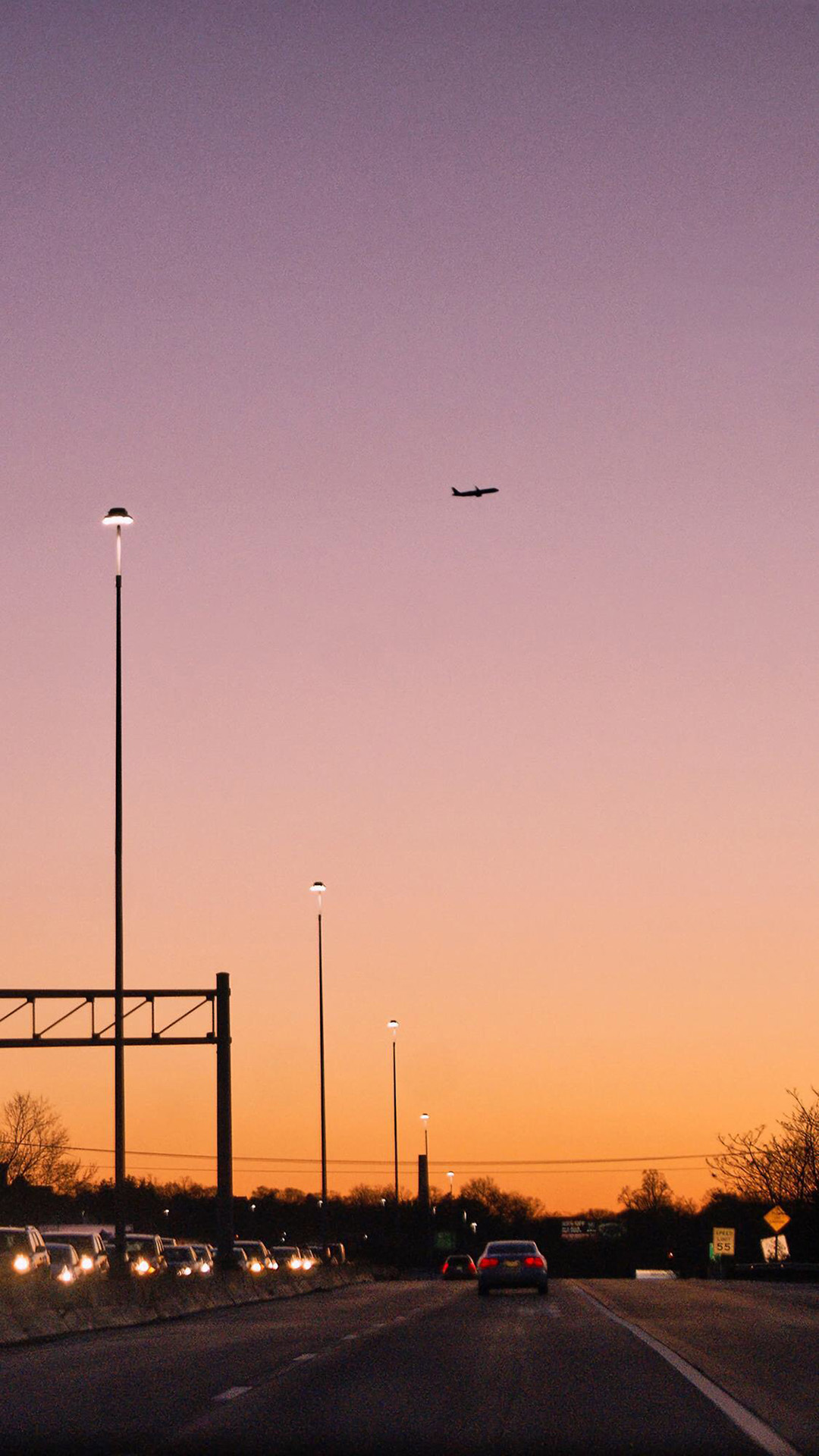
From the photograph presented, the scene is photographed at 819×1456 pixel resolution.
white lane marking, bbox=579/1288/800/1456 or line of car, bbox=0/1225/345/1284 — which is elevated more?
white lane marking, bbox=579/1288/800/1456

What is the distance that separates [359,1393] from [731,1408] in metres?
3.16

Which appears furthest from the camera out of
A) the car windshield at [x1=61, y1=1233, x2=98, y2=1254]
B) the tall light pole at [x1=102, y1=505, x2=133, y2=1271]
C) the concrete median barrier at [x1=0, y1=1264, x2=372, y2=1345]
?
the car windshield at [x1=61, y1=1233, x2=98, y2=1254]

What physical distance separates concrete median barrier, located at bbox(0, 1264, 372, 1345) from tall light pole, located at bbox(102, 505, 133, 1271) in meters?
1.22

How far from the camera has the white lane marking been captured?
451 inches

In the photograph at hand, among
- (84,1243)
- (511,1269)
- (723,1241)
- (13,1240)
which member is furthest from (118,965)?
(723,1241)

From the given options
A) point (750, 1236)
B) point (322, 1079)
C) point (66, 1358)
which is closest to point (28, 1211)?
point (750, 1236)

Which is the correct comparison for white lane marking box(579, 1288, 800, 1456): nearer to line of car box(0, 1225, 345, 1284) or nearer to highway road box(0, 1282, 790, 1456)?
highway road box(0, 1282, 790, 1456)

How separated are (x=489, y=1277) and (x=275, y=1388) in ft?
95.3

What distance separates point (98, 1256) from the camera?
48.9m

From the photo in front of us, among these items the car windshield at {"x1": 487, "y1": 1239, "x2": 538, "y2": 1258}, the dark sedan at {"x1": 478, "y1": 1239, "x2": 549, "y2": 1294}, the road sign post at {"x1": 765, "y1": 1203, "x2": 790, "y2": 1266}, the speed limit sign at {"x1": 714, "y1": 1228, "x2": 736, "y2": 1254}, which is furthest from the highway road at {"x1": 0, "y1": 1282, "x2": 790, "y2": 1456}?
the speed limit sign at {"x1": 714, "y1": 1228, "x2": 736, "y2": 1254}

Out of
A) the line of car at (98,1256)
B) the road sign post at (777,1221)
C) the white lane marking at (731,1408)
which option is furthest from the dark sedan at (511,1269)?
the road sign post at (777,1221)

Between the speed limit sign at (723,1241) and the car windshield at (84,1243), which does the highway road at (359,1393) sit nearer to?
the car windshield at (84,1243)

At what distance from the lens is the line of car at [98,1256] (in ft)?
130

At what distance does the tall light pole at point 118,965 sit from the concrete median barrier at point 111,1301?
4.01 feet
